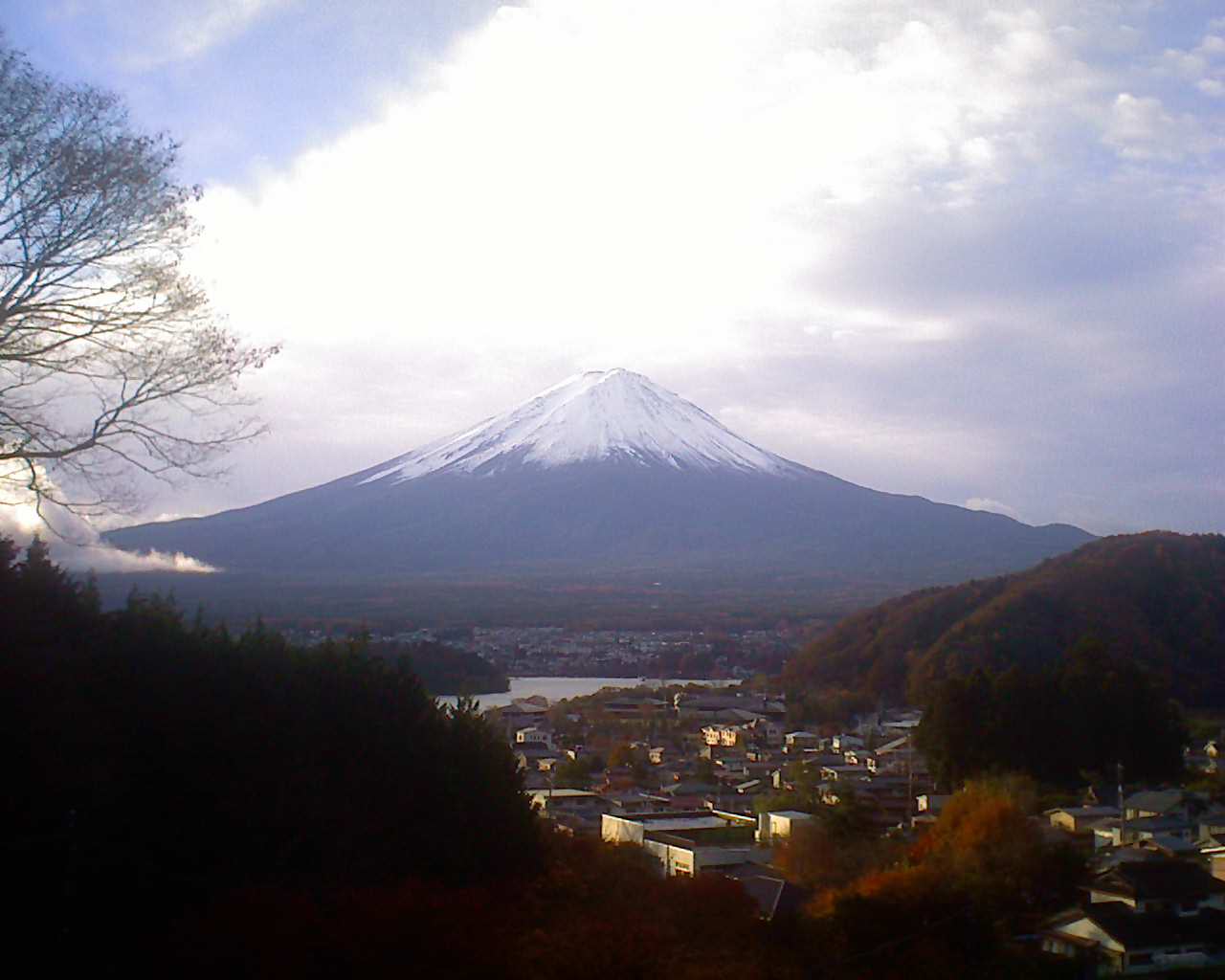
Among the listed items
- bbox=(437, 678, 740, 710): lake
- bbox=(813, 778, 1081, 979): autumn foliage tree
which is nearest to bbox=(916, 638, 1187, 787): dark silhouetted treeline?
bbox=(813, 778, 1081, 979): autumn foliage tree

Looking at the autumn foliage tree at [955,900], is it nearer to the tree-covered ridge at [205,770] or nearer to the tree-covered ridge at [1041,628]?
the tree-covered ridge at [205,770]

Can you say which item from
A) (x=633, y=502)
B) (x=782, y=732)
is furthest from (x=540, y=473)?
(x=782, y=732)

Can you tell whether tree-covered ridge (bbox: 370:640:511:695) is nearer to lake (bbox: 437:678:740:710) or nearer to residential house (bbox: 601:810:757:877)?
lake (bbox: 437:678:740:710)

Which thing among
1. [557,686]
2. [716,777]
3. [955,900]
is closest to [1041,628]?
[557,686]

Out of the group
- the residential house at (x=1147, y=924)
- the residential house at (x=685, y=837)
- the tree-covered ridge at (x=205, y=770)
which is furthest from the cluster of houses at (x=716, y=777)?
the residential house at (x=1147, y=924)

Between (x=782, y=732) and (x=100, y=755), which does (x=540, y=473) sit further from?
(x=100, y=755)

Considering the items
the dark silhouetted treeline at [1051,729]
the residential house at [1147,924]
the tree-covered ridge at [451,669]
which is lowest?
the residential house at [1147,924]

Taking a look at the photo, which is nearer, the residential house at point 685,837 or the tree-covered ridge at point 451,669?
the residential house at point 685,837
